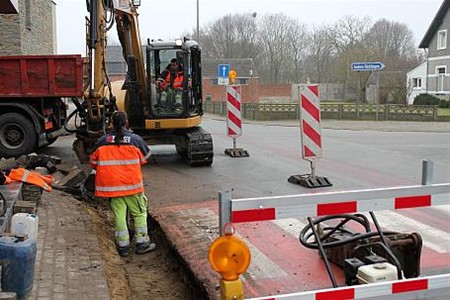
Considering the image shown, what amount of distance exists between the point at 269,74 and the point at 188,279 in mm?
73439

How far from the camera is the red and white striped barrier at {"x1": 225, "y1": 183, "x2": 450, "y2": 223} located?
3.41 metres

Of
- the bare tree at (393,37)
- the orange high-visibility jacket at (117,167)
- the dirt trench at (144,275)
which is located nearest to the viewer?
the dirt trench at (144,275)

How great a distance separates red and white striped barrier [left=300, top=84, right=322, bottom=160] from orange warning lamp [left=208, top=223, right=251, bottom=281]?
684 centimetres

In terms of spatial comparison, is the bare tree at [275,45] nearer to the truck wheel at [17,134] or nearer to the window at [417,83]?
the window at [417,83]

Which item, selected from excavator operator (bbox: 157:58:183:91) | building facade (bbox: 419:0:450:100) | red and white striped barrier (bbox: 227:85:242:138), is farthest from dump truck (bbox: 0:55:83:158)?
building facade (bbox: 419:0:450:100)

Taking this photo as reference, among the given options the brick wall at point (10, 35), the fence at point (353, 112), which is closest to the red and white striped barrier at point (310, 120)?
the brick wall at point (10, 35)

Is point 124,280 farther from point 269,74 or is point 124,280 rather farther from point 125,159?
point 269,74

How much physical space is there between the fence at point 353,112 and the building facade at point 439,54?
16.8 m

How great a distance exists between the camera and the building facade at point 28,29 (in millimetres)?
20516

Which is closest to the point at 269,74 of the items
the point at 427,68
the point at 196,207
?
the point at 427,68

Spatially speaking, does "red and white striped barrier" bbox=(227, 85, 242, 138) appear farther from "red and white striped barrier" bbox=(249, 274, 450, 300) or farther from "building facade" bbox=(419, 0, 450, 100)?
"building facade" bbox=(419, 0, 450, 100)

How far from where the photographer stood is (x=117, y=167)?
6.56 m

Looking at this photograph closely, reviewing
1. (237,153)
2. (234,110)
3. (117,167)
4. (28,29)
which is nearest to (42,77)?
(234,110)

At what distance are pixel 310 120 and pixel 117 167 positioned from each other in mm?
4463
